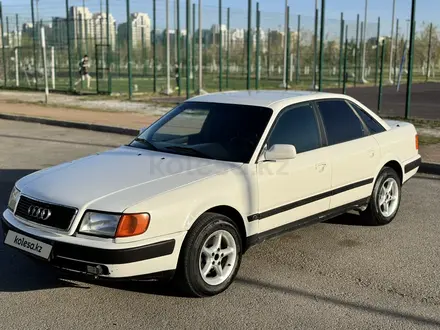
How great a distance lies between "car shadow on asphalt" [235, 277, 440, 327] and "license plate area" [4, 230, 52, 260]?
159cm

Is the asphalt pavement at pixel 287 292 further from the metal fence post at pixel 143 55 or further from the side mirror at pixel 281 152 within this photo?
the metal fence post at pixel 143 55

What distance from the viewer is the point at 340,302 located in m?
4.16

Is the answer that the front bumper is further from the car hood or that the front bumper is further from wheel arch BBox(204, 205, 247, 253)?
wheel arch BBox(204, 205, 247, 253)

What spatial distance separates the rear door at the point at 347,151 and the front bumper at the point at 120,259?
81.4 inches

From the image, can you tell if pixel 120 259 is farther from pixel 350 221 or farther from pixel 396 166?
pixel 396 166

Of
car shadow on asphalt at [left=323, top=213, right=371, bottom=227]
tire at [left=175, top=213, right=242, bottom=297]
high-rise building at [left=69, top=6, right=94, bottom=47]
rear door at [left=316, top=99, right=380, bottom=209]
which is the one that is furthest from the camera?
high-rise building at [left=69, top=6, right=94, bottom=47]

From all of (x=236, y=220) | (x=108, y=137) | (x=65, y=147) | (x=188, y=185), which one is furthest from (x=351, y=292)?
(x=108, y=137)

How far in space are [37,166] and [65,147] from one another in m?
2.30

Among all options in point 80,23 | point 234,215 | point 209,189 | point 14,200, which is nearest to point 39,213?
point 14,200

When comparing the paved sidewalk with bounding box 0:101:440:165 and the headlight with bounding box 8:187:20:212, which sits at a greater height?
the headlight with bounding box 8:187:20:212

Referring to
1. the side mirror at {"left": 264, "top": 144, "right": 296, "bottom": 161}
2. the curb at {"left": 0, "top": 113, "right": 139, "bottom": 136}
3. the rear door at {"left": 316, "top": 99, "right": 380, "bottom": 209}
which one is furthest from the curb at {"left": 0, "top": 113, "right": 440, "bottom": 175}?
the side mirror at {"left": 264, "top": 144, "right": 296, "bottom": 161}

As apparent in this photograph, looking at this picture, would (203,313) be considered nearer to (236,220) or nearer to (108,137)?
(236,220)

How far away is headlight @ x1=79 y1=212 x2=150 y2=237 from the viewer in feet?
12.4

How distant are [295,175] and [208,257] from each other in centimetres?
119
